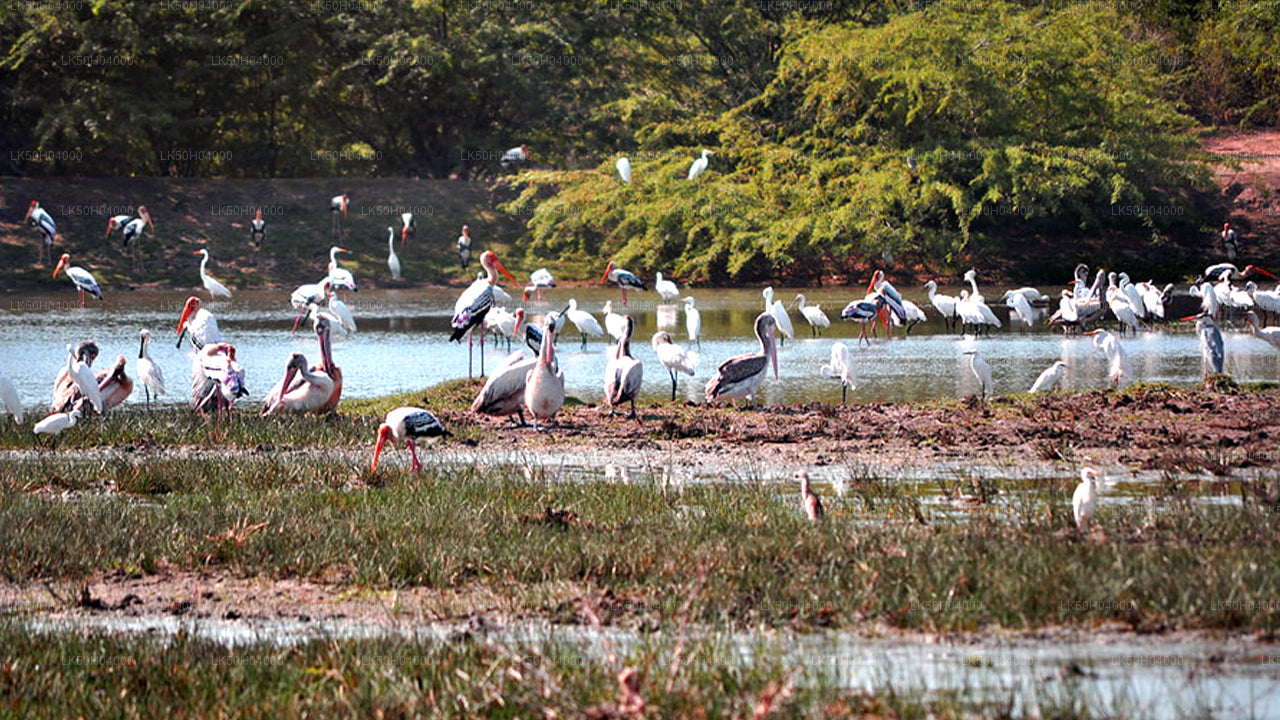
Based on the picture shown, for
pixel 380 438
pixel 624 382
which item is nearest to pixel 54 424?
pixel 380 438

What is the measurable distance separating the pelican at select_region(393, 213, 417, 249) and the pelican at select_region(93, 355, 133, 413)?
21.1 meters

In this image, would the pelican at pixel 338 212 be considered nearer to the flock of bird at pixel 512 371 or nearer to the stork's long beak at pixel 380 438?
the flock of bird at pixel 512 371

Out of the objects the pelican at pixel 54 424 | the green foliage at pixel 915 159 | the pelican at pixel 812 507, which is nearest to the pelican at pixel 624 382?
the pelican at pixel 54 424

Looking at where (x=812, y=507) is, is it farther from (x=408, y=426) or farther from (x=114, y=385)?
(x=114, y=385)

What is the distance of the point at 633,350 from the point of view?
62.2ft

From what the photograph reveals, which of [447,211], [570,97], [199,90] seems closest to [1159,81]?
[570,97]

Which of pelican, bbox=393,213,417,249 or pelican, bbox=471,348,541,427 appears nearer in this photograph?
pelican, bbox=471,348,541,427

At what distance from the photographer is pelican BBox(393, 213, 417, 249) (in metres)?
33.9

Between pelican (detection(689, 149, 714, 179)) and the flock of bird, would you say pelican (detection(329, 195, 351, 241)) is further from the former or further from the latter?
the flock of bird

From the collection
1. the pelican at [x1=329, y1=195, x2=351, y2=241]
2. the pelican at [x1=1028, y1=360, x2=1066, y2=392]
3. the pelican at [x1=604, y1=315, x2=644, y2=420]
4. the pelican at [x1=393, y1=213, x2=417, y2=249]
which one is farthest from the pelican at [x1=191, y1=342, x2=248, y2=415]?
the pelican at [x1=329, y1=195, x2=351, y2=241]

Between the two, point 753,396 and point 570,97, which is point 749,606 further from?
point 570,97

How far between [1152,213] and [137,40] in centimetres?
2449

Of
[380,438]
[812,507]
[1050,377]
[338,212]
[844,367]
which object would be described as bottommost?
[812,507]

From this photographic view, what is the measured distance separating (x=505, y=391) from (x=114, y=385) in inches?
141
